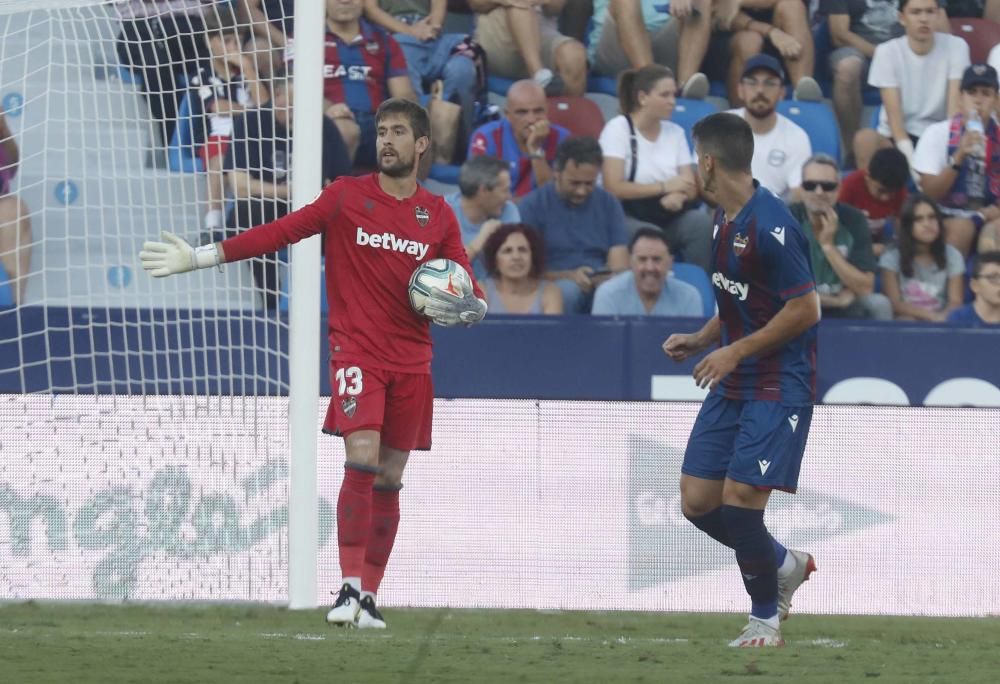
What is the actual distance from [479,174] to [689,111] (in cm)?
176

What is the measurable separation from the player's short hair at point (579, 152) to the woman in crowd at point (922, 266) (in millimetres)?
1796

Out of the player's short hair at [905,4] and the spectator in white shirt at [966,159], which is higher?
the player's short hair at [905,4]

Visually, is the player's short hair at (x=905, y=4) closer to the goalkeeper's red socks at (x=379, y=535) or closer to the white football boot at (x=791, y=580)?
the white football boot at (x=791, y=580)

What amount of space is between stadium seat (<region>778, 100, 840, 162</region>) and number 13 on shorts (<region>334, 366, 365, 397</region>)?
4976mm

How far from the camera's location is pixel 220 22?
6.65 m

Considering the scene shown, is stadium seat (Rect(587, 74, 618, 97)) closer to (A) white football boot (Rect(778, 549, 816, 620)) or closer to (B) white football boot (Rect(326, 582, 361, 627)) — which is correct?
(A) white football boot (Rect(778, 549, 816, 620))

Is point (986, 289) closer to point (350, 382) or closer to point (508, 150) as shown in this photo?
point (508, 150)

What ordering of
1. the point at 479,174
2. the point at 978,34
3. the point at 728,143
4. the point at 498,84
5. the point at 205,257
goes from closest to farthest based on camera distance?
the point at 728,143, the point at 205,257, the point at 479,174, the point at 498,84, the point at 978,34

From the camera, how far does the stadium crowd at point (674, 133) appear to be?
8500mm

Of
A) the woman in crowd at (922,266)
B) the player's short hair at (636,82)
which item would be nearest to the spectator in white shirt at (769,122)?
the player's short hair at (636,82)

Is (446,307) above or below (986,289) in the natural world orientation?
above

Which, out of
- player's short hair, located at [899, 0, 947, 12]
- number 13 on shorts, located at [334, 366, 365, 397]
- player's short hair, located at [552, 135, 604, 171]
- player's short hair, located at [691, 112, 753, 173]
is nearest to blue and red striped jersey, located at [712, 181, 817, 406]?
player's short hair, located at [691, 112, 753, 173]

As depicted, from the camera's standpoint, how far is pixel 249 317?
6688 mm

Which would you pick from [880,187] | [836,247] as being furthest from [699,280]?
[880,187]
